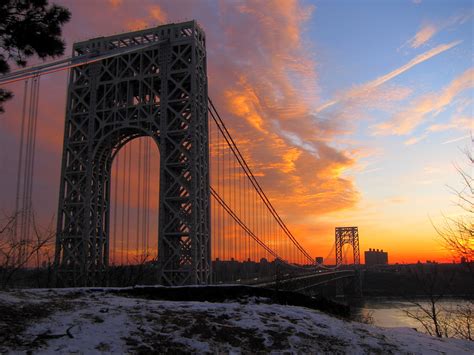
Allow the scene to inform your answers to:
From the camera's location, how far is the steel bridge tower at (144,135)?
78.9ft

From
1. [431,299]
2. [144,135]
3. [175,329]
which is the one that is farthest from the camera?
[144,135]

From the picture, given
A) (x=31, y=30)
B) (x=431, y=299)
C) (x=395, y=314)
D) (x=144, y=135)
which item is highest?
(x=144, y=135)

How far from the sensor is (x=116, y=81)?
87.5ft

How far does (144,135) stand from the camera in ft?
88.9

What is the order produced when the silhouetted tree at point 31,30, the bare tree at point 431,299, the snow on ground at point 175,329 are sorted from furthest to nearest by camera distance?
the bare tree at point 431,299 → the silhouetted tree at point 31,30 → the snow on ground at point 175,329

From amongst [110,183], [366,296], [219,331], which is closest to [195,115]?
[110,183]

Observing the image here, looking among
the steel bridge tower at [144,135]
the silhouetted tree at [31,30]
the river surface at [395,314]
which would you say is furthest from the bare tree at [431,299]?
the steel bridge tower at [144,135]

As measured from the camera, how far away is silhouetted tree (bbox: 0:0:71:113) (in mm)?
7023

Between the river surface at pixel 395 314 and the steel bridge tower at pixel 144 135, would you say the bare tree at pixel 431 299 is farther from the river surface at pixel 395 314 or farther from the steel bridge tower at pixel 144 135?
the steel bridge tower at pixel 144 135

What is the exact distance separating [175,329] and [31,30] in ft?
18.2

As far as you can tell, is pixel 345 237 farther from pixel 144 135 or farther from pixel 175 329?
pixel 175 329

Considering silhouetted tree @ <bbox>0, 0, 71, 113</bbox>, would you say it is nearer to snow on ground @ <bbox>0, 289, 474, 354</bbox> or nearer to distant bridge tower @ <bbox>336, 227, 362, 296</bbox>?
snow on ground @ <bbox>0, 289, 474, 354</bbox>

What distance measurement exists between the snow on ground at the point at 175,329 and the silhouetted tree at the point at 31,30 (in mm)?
3787

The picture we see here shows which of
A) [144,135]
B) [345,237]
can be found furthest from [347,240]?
[144,135]
